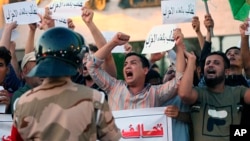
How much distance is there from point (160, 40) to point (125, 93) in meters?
0.79

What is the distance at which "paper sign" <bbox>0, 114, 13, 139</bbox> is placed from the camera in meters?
5.78

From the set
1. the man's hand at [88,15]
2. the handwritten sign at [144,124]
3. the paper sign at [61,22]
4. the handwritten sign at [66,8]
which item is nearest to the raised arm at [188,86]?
the handwritten sign at [144,124]

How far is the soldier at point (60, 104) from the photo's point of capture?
10.4 feet

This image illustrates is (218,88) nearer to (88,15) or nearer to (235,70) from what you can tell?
(235,70)

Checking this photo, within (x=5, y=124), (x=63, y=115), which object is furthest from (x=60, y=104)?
(x=5, y=124)

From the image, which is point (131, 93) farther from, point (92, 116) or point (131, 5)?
point (131, 5)

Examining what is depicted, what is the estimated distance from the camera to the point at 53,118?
10.4 ft

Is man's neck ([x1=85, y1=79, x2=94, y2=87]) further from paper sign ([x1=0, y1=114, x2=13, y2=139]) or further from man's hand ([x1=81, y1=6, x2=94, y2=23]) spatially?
paper sign ([x1=0, y1=114, x2=13, y2=139])

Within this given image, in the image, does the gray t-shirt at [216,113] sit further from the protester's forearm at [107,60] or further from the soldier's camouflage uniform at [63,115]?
the soldier's camouflage uniform at [63,115]

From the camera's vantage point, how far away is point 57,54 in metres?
3.20

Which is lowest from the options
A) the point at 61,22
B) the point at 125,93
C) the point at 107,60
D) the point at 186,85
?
the point at 125,93

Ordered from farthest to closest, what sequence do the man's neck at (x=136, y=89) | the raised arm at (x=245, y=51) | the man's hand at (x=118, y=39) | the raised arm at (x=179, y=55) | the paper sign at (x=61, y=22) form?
1. the paper sign at (x=61, y=22)
2. the raised arm at (x=245, y=51)
3. the man's hand at (x=118, y=39)
4. the man's neck at (x=136, y=89)
5. the raised arm at (x=179, y=55)

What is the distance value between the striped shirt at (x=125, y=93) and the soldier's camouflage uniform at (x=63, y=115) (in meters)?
2.38

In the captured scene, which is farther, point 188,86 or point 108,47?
point 108,47
